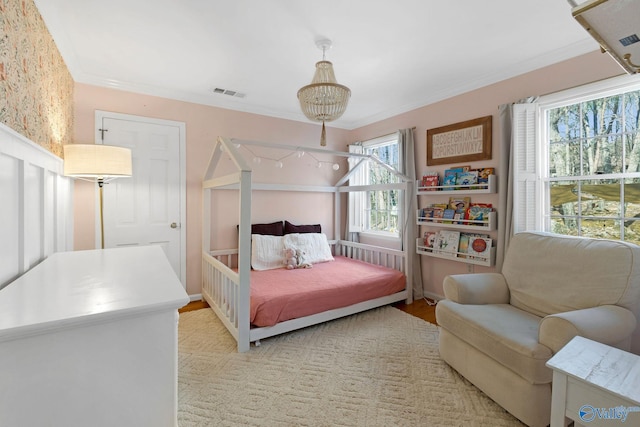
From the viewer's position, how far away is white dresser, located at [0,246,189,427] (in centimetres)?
79

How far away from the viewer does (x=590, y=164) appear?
237 centimetres

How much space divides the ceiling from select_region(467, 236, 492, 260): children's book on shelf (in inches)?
59.3

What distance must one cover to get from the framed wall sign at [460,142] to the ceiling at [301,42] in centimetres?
37

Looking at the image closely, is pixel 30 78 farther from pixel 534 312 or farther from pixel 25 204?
pixel 534 312

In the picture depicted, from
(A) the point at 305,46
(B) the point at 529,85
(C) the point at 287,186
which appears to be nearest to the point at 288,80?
(A) the point at 305,46

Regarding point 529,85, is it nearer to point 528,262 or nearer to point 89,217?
point 528,262

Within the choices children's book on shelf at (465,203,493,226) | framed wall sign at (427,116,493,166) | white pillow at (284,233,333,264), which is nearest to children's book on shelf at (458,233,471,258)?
children's book on shelf at (465,203,493,226)

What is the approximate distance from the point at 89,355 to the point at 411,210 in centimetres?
310

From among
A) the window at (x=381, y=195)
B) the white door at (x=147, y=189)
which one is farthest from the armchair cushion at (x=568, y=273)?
the white door at (x=147, y=189)

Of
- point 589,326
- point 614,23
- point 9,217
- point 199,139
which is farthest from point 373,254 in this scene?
point 9,217

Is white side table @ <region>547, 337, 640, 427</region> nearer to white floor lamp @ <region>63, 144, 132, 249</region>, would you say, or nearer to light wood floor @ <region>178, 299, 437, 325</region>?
light wood floor @ <region>178, 299, 437, 325</region>

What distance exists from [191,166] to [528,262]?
3.33 meters

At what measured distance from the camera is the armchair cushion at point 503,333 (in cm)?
151

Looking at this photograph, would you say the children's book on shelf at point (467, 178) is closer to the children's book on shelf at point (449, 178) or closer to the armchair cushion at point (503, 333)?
the children's book on shelf at point (449, 178)
